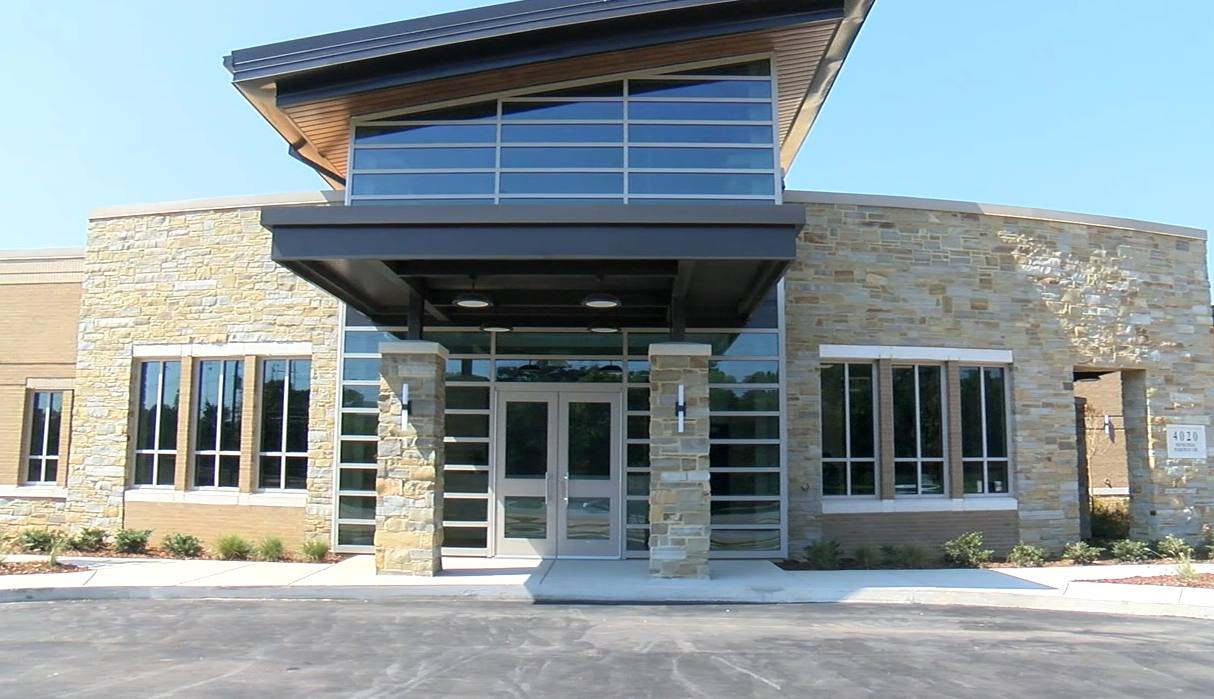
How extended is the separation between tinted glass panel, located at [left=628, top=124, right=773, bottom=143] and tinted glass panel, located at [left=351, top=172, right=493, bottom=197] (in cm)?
226

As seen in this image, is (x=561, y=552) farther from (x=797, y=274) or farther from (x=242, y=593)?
(x=797, y=274)

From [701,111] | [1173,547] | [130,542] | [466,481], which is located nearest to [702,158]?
[701,111]

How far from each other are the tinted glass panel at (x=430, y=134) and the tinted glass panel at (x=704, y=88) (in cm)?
223

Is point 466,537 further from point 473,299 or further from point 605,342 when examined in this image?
point 473,299

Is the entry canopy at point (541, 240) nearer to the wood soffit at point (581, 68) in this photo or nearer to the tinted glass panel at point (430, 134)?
the tinted glass panel at point (430, 134)

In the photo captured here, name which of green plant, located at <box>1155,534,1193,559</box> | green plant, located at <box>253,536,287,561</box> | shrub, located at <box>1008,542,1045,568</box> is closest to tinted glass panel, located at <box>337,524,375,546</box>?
green plant, located at <box>253,536,287,561</box>

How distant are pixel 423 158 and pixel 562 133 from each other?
206cm

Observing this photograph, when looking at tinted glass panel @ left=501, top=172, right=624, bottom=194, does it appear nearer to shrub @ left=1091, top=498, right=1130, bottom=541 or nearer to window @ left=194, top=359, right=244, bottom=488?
window @ left=194, top=359, right=244, bottom=488

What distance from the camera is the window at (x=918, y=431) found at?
14.1 m

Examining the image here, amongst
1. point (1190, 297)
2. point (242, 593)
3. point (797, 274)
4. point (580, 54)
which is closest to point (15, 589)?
point (242, 593)

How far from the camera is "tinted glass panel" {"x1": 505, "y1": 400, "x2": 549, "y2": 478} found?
13.4 metres

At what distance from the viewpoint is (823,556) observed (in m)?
12.6

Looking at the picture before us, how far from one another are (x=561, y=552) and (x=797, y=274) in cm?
557

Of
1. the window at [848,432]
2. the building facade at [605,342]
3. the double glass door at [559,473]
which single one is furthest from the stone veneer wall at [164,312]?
the window at [848,432]
